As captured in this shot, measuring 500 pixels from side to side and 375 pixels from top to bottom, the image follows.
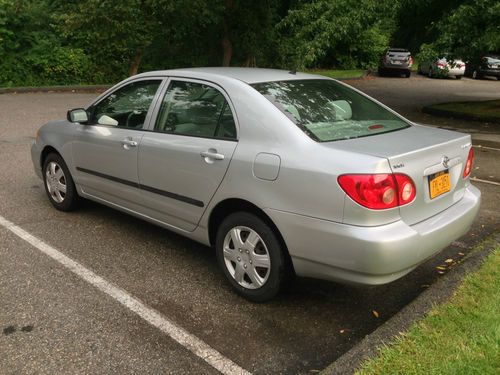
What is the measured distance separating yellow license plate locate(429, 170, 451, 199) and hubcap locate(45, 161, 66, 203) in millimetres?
3652

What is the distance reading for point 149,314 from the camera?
344 centimetres

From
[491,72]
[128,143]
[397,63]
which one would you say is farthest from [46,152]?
[491,72]

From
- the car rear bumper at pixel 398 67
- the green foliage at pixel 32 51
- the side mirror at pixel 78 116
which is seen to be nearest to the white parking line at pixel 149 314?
the side mirror at pixel 78 116

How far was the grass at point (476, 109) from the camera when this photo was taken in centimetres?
1313

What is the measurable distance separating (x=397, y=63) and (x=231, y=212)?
91.5 ft

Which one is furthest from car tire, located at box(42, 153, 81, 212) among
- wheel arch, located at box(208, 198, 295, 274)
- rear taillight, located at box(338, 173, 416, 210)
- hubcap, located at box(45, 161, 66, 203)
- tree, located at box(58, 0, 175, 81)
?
tree, located at box(58, 0, 175, 81)

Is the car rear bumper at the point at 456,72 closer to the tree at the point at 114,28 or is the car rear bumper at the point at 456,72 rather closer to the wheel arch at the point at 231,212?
the tree at the point at 114,28

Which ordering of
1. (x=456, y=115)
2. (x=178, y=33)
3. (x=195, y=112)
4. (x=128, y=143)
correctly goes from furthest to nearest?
1. (x=178, y=33)
2. (x=456, y=115)
3. (x=128, y=143)
4. (x=195, y=112)

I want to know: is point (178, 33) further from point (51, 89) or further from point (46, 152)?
point (46, 152)

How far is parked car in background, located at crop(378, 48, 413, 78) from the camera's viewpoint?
96.2 feet

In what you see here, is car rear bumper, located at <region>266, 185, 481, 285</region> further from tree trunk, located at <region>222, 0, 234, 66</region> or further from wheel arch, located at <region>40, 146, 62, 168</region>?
tree trunk, located at <region>222, 0, 234, 66</region>

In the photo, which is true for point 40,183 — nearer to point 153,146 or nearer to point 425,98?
point 153,146

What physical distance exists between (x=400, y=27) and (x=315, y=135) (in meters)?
14.2

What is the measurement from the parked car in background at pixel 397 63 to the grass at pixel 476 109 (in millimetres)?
14493
